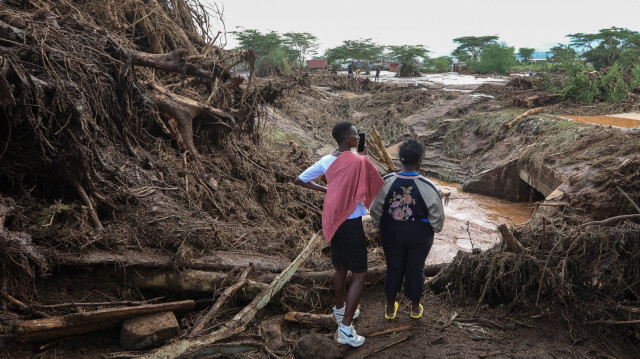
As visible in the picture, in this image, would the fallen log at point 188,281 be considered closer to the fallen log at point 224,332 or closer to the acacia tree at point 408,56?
the fallen log at point 224,332

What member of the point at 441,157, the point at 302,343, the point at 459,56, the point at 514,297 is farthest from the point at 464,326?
the point at 459,56

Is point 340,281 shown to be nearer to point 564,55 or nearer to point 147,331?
point 147,331

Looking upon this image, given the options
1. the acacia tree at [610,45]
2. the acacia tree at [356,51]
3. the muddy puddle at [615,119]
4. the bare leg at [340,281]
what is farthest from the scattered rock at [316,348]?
the acacia tree at [356,51]

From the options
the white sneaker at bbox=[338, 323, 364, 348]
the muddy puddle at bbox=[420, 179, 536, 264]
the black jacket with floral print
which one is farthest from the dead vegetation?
the muddy puddle at bbox=[420, 179, 536, 264]

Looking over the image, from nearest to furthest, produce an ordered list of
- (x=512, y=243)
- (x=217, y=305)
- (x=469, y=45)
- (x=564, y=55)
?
(x=217, y=305) → (x=512, y=243) → (x=564, y=55) → (x=469, y=45)

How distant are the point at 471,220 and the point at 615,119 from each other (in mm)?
4948

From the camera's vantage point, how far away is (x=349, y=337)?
3.26 metres

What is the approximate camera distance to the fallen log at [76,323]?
2975 millimetres

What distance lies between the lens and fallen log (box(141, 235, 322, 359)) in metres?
2.86

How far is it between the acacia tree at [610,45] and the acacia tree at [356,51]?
505 inches

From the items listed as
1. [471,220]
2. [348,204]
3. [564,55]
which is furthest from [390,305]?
[564,55]

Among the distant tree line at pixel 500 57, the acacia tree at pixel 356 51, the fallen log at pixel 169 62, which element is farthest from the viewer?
the acacia tree at pixel 356 51

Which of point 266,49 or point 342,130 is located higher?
point 266,49

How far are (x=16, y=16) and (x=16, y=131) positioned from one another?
1.44 m
